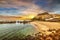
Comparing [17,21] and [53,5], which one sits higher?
[53,5]

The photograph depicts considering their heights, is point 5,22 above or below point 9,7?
below

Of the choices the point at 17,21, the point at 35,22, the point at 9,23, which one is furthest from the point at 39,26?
the point at 9,23

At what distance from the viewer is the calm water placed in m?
2.80

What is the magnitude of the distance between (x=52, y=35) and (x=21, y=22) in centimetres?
81

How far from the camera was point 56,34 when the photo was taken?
9.19ft

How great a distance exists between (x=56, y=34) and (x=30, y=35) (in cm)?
62

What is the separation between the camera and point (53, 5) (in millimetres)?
2945

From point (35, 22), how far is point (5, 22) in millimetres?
728

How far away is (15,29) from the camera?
2875mm

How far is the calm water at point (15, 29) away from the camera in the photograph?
280 cm

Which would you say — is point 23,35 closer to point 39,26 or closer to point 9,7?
point 39,26

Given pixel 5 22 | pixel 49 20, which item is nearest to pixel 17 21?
pixel 5 22

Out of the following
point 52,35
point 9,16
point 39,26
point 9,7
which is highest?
point 9,7

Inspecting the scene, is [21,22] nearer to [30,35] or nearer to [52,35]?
[30,35]
